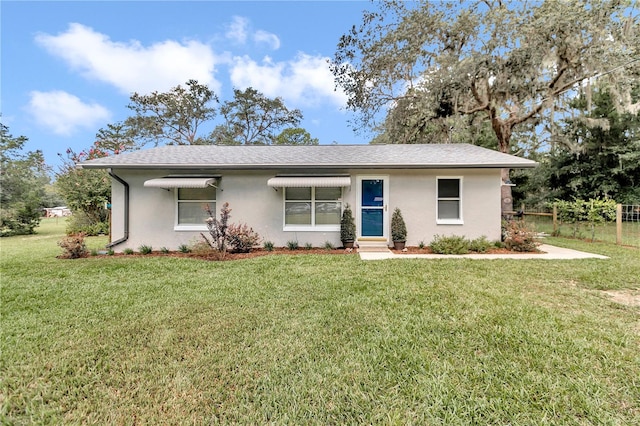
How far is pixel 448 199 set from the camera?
33.7 ft

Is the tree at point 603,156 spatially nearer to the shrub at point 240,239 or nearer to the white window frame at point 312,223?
the white window frame at point 312,223

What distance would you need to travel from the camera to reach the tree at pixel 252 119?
104ft

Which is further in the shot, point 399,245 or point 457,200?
point 457,200

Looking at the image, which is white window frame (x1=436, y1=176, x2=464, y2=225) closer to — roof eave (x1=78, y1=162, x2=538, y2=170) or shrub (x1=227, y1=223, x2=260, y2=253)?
roof eave (x1=78, y1=162, x2=538, y2=170)

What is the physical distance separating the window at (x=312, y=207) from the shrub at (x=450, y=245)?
137 inches

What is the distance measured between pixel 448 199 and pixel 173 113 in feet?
102

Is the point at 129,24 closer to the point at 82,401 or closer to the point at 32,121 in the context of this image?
the point at 32,121

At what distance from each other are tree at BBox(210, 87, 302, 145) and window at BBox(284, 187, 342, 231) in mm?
24470

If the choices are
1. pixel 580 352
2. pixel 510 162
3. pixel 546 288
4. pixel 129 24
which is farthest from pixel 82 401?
pixel 129 24

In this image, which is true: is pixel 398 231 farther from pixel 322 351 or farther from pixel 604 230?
pixel 604 230

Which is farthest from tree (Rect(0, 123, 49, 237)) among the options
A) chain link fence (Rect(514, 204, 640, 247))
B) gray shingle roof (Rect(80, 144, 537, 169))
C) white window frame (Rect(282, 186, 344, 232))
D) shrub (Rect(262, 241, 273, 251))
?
chain link fence (Rect(514, 204, 640, 247))

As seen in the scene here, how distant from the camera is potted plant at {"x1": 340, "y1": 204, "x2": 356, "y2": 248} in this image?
32.0 ft

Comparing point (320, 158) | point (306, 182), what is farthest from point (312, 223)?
point (320, 158)

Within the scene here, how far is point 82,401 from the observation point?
8.49 ft
